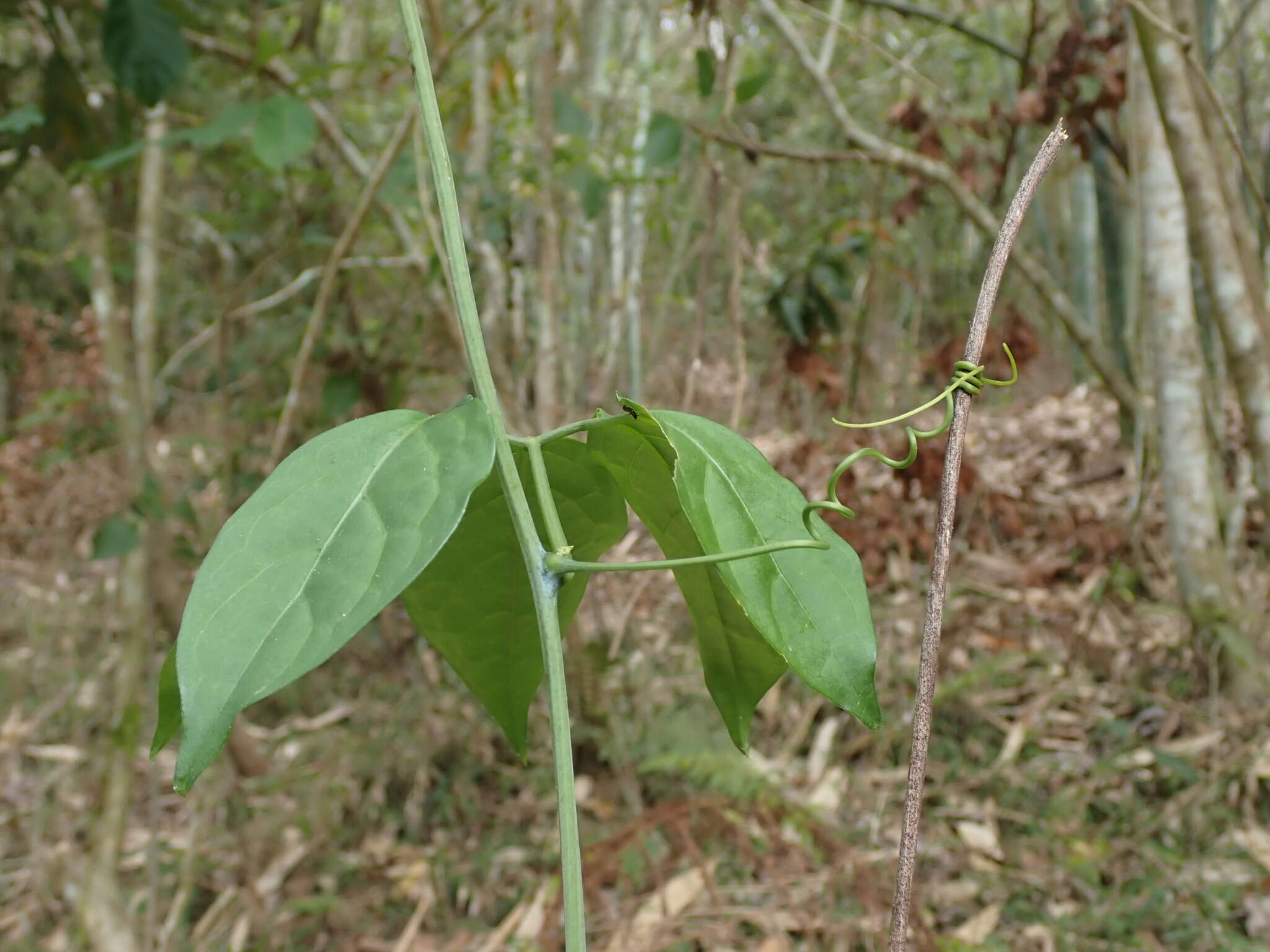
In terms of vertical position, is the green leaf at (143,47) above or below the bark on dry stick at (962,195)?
above

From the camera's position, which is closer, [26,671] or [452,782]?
[452,782]

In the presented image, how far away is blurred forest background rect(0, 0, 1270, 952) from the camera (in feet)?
5.74

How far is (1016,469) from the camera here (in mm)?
3430

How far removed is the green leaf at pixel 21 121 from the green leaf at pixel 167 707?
160 centimetres

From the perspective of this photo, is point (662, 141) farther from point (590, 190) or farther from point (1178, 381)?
point (1178, 381)

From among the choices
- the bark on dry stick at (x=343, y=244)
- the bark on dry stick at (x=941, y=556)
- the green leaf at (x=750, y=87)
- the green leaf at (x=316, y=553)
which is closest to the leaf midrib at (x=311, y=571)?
the green leaf at (x=316, y=553)

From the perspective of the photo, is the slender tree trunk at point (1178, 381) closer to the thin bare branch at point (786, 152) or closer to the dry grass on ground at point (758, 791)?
the dry grass on ground at point (758, 791)

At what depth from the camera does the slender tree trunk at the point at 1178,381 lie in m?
2.05

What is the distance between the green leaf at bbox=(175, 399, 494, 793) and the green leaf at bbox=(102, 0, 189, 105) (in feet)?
4.86

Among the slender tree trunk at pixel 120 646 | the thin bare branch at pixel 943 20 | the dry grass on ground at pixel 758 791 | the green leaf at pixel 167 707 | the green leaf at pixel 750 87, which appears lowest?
the dry grass on ground at pixel 758 791

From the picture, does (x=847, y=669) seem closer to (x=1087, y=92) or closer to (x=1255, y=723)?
(x=1255, y=723)

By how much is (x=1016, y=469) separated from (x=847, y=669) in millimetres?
3338

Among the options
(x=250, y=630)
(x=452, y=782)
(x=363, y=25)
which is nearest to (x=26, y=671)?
(x=452, y=782)

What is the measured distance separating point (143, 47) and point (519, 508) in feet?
5.03
